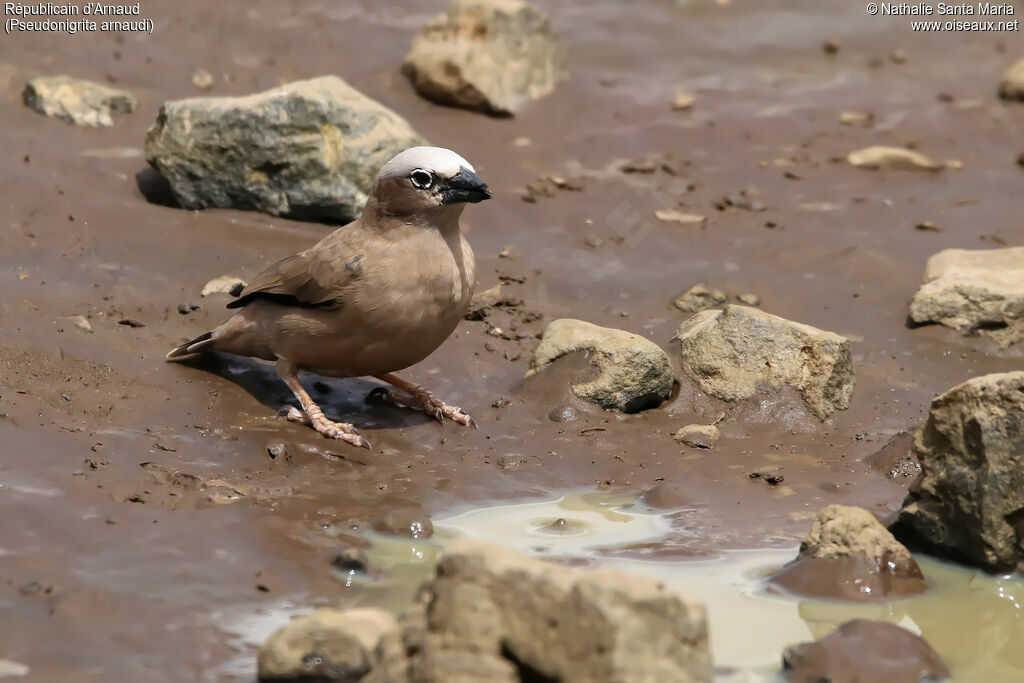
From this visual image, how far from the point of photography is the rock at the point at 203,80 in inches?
450

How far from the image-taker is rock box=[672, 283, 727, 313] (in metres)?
8.81

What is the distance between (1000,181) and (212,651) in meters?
8.78

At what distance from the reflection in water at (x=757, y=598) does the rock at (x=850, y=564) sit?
70mm

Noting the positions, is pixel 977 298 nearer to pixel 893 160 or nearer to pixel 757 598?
pixel 893 160

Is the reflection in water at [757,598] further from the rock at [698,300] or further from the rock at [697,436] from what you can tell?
the rock at [698,300]

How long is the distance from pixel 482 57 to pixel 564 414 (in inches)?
213

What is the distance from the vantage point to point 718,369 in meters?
7.63

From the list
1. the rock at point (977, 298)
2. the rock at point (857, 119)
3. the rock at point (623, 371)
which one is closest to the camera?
the rock at point (623, 371)

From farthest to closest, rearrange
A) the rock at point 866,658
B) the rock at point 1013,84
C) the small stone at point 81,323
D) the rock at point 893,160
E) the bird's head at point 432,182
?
the rock at point 1013,84 < the rock at point 893,160 < the small stone at point 81,323 < the bird's head at point 432,182 < the rock at point 866,658

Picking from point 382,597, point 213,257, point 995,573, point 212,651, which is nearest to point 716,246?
point 213,257

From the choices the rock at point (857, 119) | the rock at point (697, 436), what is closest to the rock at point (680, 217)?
the rock at point (857, 119)

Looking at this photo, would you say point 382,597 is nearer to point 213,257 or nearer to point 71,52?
point 213,257

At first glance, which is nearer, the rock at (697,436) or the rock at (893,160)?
the rock at (697,436)

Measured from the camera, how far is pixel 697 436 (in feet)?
23.6
